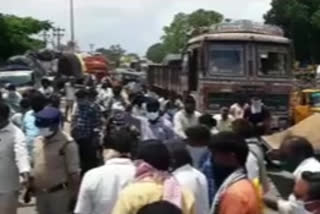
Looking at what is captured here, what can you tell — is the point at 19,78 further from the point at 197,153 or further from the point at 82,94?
the point at 197,153

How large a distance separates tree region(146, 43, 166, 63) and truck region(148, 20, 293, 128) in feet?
307

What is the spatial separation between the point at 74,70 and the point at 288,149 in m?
45.3

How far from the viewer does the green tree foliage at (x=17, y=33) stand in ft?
251

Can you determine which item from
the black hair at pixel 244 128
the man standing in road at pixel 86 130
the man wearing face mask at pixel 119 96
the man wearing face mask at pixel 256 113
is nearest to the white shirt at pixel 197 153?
the black hair at pixel 244 128

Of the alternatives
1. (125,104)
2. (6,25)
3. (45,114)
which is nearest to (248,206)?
(45,114)

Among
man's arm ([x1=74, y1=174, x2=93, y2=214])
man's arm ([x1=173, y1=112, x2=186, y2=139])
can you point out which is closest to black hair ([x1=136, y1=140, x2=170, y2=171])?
man's arm ([x1=74, y1=174, x2=93, y2=214])

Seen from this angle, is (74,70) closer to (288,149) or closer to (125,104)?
(125,104)

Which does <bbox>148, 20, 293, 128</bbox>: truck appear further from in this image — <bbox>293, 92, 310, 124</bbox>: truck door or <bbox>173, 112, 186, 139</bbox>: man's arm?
<bbox>173, 112, 186, 139</bbox>: man's arm

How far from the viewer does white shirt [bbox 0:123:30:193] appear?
10.1 metres

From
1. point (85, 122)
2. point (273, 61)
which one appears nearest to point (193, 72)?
point (273, 61)

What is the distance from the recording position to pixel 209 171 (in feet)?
29.1

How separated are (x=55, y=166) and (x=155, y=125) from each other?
343 cm

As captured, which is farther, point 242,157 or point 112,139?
point 112,139

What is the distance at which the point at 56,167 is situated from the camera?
10.1 m
